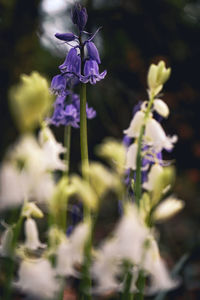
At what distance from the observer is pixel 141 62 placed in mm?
4574

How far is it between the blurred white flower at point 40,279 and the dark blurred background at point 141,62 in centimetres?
275

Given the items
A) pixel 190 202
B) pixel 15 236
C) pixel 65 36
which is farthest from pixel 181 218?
pixel 15 236

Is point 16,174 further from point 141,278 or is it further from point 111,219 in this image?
point 111,219

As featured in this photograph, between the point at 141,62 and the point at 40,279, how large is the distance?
4010 millimetres

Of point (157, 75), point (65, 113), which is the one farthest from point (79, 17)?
point (157, 75)

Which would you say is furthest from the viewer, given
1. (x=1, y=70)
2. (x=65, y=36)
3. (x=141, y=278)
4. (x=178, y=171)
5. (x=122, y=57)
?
(x=178, y=171)

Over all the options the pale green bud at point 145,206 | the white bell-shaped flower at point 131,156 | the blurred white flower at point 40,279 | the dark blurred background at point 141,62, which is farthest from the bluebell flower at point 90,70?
the dark blurred background at point 141,62

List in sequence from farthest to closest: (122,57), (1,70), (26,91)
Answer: (122,57) → (1,70) → (26,91)

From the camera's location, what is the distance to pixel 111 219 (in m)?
4.82

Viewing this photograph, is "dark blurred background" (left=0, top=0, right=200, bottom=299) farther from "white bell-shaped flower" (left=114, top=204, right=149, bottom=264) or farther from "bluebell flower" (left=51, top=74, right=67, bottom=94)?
"white bell-shaped flower" (left=114, top=204, right=149, bottom=264)

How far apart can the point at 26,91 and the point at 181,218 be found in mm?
4247

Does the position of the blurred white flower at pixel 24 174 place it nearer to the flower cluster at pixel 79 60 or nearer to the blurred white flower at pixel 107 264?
the blurred white flower at pixel 107 264

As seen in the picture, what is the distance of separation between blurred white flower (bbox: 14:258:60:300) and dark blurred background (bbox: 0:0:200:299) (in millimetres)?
2749

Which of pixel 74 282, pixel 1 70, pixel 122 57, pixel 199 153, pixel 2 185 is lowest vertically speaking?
pixel 2 185
